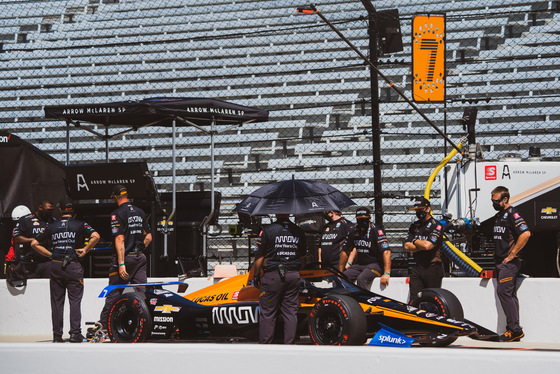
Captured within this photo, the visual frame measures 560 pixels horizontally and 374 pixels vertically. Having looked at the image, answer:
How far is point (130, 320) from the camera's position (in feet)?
27.3

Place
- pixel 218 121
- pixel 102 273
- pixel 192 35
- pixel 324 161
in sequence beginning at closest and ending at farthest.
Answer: pixel 102 273 < pixel 218 121 < pixel 324 161 < pixel 192 35

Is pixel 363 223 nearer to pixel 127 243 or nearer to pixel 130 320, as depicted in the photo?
pixel 127 243

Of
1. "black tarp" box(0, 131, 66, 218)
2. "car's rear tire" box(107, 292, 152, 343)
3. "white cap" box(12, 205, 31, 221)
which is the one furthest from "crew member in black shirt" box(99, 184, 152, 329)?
"black tarp" box(0, 131, 66, 218)

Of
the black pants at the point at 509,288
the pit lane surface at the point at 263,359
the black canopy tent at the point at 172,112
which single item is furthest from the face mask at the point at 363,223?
the pit lane surface at the point at 263,359

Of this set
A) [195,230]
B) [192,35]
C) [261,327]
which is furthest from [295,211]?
[192,35]

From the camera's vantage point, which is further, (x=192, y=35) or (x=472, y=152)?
(x=192, y=35)

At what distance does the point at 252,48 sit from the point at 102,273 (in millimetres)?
8754

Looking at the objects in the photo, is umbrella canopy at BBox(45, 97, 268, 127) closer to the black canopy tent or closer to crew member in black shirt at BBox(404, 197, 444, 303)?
the black canopy tent

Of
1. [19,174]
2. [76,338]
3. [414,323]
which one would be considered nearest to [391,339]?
[414,323]

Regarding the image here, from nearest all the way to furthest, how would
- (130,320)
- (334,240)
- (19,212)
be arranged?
(130,320)
(334,240)
(19,212)

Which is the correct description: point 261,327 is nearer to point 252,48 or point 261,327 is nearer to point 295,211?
point 295,211

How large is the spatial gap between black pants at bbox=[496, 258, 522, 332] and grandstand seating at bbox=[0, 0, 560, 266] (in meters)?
5.19

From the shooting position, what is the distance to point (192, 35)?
20453mm

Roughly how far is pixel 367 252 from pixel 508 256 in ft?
5.11
